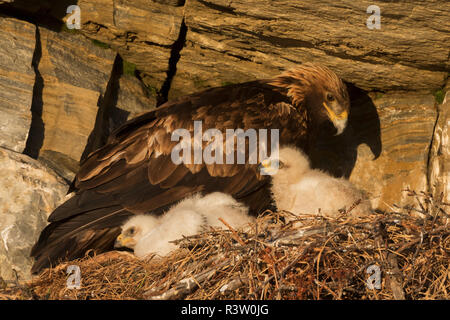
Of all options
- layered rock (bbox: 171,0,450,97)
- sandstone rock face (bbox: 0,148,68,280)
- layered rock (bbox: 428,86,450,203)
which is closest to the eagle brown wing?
sandstone rock face (bbox: 0,148,68,280)

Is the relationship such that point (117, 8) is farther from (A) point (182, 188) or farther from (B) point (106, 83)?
(A) point (182, 188)

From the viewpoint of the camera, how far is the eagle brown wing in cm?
511

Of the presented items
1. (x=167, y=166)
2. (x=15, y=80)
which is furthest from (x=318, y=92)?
(x=15, y=80)

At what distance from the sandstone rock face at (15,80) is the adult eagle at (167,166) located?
649 millimetres

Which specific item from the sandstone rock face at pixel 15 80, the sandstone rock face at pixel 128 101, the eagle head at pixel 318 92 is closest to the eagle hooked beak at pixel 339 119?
the eagle head at pixel 318 92

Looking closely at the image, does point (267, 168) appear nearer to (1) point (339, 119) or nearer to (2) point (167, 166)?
(2) point (167, 166)

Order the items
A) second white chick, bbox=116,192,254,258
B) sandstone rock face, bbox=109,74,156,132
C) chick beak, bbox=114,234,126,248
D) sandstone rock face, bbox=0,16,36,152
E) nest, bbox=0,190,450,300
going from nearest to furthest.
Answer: nest, bbox=0,190,450,300 → second white chick, bbox=116,192,254,258 → chick beak, bbox=114,234,126,248 → sandstone rock face, bbox=0,16,36,152 → sandstone rock face, bbox=109,74,156,132

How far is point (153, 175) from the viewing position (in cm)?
523

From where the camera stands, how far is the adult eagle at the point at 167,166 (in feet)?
16.8

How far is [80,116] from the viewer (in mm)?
5812

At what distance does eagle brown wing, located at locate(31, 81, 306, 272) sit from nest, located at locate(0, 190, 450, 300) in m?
0.78

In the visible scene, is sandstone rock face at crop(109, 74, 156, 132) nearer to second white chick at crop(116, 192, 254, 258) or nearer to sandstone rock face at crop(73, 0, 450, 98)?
sandstone rock face at crop(73, 0, 450, 98)

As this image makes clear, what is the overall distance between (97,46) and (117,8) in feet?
1.67

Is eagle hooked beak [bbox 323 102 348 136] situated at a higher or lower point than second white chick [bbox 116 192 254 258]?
higher
